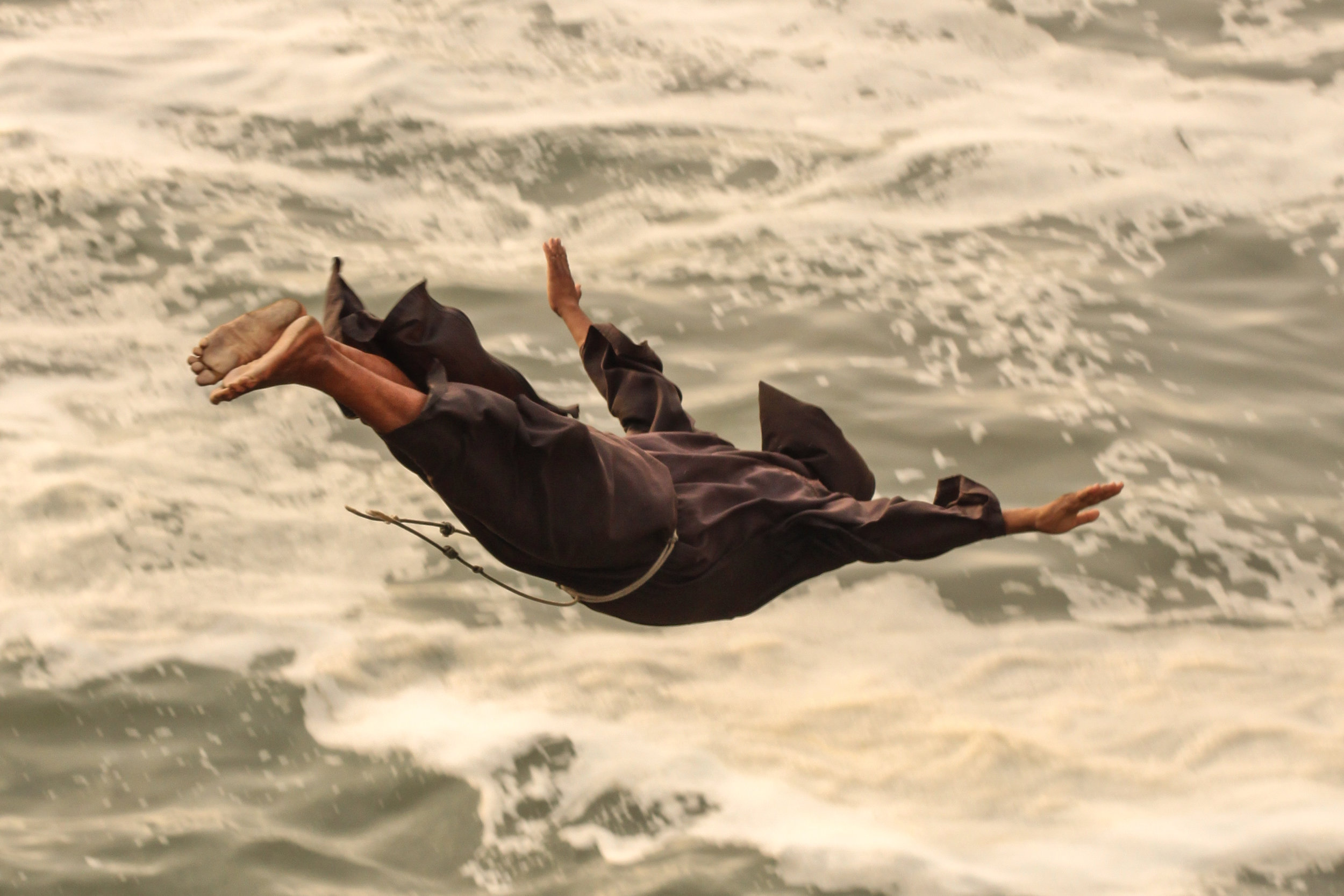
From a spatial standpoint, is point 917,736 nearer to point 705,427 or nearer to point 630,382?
point 705,427

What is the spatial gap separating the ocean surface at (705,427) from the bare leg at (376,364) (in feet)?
10.2

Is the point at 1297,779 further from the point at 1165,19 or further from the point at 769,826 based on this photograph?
the point at 1165,19

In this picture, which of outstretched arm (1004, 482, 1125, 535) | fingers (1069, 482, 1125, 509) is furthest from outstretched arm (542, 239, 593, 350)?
fingers (1069, 482, 1125, 509)

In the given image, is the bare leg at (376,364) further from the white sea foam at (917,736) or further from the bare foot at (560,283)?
the white sea foam at (917,736)

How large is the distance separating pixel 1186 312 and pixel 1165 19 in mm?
3614

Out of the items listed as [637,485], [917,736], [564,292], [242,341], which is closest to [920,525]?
[637,485]

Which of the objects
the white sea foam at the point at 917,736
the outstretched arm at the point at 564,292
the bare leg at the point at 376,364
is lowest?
the white sea foam at the point at 917,736

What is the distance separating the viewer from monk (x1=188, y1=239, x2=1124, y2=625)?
3027 mm

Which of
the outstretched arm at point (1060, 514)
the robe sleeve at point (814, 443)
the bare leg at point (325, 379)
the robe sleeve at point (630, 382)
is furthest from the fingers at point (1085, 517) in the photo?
the bare leg at point (325, 379)

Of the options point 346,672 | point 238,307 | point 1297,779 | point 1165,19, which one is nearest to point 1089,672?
point 1297,779

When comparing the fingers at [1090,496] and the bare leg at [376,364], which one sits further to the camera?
the fingers at [1090,496]

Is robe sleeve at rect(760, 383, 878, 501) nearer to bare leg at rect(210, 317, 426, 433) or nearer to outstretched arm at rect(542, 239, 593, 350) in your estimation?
outstretched arm at rect(542, 239, 593, 350)

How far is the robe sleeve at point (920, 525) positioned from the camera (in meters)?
3.71

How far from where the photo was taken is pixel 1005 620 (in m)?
7.16
